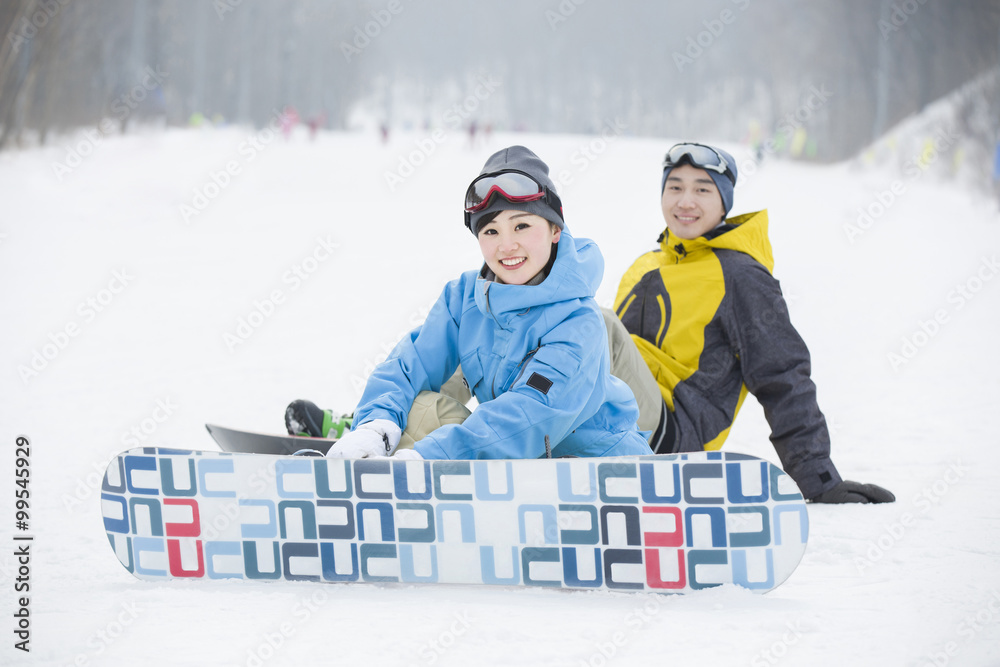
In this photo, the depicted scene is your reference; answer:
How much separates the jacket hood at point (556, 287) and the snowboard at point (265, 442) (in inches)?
35.3

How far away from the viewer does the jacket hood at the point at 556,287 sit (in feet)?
6.61

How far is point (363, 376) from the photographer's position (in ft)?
15.0

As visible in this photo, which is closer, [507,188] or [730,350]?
[507,188]

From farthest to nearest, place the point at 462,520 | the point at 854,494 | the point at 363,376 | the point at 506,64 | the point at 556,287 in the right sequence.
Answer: the point at 506,64
the point at 363,376
the point at 854,494
the point at 556,287
the point at 462,520

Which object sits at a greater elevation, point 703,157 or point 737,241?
point 703,157

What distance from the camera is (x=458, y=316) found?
223cm

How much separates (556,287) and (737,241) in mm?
972

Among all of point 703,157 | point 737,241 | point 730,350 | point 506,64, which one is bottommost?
point 730,350

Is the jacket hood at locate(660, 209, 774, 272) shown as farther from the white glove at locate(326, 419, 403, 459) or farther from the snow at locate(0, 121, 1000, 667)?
the white glove at locate(326, 419, 403, 459)

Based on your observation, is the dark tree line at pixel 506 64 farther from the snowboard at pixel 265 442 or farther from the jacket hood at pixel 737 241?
the snowboard at pixel 265 442

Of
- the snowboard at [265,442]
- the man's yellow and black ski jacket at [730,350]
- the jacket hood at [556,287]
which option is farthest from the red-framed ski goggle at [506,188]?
the snowboard at [265,442]

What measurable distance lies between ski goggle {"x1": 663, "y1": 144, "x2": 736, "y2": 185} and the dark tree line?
8.15 meters

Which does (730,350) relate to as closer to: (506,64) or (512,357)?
(512,357)

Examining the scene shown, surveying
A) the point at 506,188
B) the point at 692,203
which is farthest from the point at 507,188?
the point at 692,203
